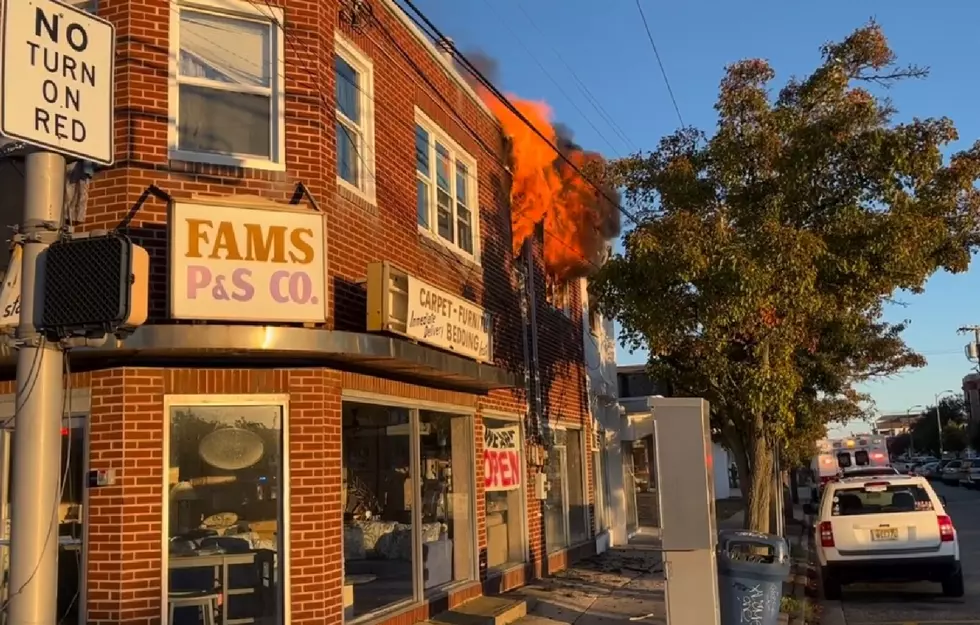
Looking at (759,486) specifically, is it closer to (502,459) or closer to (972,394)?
(502,459)

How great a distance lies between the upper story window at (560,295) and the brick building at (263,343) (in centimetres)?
561

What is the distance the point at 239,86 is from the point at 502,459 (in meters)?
6.39

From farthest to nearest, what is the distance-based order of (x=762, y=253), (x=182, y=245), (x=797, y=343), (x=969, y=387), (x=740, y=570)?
(x=969, y=387) < (x=797, y=343) < (x=762, y=253) < (x=740, y=570) < (x=182, y=245)

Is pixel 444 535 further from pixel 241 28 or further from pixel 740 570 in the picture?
pixel 241 28

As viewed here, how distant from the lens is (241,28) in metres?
8.69

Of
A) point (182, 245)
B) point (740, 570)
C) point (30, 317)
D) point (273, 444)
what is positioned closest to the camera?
point (30, 317)

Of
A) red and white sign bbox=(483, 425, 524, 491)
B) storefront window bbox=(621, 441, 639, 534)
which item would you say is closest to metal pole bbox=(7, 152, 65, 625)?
red and white sign bbox=(483, 425, 524, 491)

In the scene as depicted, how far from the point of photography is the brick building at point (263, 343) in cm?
764

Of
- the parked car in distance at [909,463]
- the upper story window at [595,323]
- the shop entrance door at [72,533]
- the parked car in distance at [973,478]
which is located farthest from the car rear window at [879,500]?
the parked car in distance at [973,478]

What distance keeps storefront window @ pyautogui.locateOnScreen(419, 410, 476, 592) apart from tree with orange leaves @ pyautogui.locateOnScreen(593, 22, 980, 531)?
2533mm

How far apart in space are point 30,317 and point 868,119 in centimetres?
961

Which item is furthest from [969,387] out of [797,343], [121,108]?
[121,108]

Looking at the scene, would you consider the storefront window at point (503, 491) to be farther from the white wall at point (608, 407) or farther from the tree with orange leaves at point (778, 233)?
the white wall at point (608, 407)

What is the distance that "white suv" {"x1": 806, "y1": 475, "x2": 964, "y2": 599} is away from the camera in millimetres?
13016
